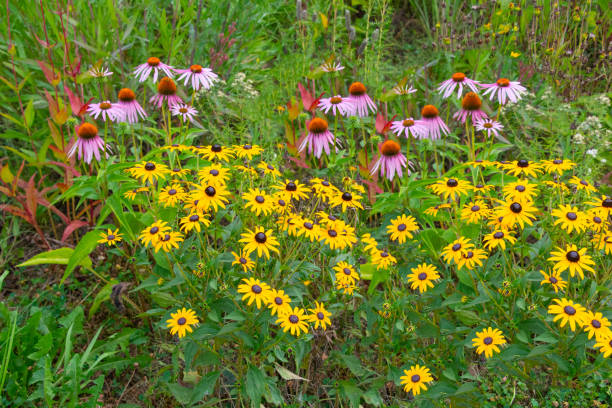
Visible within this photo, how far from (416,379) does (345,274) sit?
425 millimetres

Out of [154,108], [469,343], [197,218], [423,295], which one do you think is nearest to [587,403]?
[469,343]

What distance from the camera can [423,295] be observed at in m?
2.00

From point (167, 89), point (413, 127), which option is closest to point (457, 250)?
point (413, 127)

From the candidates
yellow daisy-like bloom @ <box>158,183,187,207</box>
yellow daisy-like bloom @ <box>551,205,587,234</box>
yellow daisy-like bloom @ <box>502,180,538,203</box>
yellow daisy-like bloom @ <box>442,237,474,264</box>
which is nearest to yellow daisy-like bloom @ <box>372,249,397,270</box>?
yellow daisy-like bloom @ <box>442,237,474,264</box>

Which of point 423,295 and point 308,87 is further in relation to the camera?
point 308,87

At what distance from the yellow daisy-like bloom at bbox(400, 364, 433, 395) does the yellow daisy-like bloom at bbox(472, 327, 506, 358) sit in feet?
0.74

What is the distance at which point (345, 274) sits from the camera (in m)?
1.89

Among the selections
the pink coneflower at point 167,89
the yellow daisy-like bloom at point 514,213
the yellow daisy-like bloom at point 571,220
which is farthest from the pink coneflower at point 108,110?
the yellow daisy-like bloom at point 571,220

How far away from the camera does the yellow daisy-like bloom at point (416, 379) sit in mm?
1835

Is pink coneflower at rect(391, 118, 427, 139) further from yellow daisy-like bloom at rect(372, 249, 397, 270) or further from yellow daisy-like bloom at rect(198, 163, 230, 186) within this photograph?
yellow daisy-like bloom at rect(198, 163, 230, 186)

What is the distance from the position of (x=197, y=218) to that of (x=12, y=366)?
1040 millimetres

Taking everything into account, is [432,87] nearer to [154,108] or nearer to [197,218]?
[154,108]

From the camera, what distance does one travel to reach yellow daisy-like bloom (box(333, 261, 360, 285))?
1871 millimetres

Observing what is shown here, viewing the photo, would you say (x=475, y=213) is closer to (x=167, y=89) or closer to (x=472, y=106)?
(x=472, y=106)
